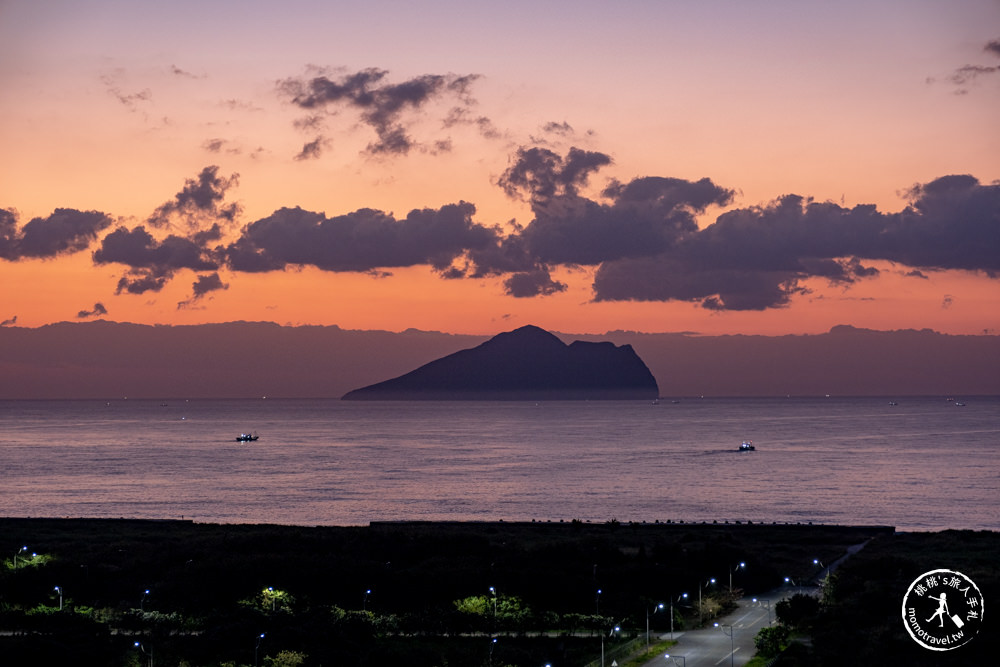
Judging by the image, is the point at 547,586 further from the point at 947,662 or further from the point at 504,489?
the point at 504,489

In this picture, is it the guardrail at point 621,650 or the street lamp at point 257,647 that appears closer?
the street lamp at point 257,647

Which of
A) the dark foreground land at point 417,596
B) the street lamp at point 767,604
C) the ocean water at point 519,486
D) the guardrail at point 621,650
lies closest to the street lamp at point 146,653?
the dark foreground land at point 417,596

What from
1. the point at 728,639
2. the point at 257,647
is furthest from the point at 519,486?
the point at 257,647

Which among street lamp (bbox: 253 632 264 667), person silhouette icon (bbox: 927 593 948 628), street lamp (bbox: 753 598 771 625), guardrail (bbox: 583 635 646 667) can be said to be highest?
person silhouette icon (bbox: 927 593 948 628)

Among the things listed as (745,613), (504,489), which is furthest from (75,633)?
(504,489)

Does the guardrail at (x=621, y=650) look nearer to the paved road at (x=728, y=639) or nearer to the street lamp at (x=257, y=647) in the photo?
the paved road at (x=728, y=639)

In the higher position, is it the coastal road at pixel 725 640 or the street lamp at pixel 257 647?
the street lamp at pixel 257 647

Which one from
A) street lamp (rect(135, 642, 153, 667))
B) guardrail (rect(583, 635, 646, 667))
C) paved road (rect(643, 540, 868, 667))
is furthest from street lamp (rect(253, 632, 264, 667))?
paved road (rect(643, 540, 868, 667))

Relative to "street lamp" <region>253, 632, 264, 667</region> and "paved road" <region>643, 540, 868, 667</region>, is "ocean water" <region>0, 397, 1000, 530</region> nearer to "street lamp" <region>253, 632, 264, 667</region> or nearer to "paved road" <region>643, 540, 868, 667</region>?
"paved road" <region>643, 540, 868, 667</region>
